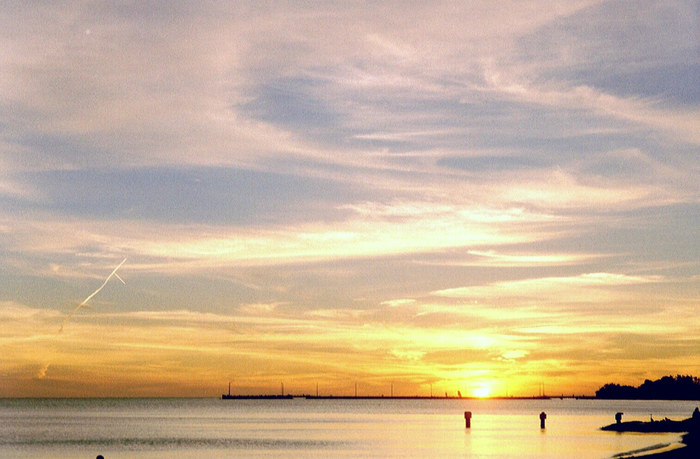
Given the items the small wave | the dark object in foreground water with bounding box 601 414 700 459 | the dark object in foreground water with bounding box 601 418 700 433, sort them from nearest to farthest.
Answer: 1. the dark object in foreground water with bounding box 601 414 700 459
2. the small wave
3. the dark object in foreground water with bounding box 601 418 700 433

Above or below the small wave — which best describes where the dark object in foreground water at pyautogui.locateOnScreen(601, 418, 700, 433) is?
above

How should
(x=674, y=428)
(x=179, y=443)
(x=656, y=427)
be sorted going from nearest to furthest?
1. (x=674, y=428)
2. (x=656, y=427)
3. (x=179, y=443)

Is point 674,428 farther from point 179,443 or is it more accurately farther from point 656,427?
point 179,443

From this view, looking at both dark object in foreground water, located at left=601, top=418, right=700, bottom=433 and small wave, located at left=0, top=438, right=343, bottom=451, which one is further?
dark object in foreground water, located at left=601, top=418, right=700, bottom=433

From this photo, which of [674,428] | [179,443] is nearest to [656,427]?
[674,428]

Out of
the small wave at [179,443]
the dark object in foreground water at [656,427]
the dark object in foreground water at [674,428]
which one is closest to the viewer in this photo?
the dark object in foreground water at [674,428]

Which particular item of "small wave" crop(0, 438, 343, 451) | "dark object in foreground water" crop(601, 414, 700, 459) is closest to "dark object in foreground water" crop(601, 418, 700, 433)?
"dark object in foreground water" crop(601, 414, 700, 459)

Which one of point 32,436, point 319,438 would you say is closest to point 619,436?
point 319,438

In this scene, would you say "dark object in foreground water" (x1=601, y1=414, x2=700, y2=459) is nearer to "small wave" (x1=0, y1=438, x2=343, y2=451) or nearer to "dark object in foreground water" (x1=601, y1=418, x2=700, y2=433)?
"dark object in foreground water" (x1=601, y1=418, x2=700, y2=433)

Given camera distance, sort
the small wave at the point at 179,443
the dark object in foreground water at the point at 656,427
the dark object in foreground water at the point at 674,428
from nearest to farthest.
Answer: the dark object in foreground water at the point at 674,428, the small wave at the point at 179,443, the dark object in foreground water at the point at 656,427

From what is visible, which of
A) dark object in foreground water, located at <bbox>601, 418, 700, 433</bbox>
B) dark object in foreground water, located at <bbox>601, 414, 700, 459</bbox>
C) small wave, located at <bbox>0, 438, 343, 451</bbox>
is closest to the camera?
dark object in foreground water, located at <bbox>601, 414, 700, 459</bbox>

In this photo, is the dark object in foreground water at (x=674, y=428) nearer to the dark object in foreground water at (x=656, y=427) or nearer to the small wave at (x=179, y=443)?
the dark object in foreground water at (x=656, y=427)

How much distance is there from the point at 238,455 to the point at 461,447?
21.6 m

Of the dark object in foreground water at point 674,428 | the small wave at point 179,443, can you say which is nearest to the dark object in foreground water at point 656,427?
the dark object in foreground water at point 674,428
